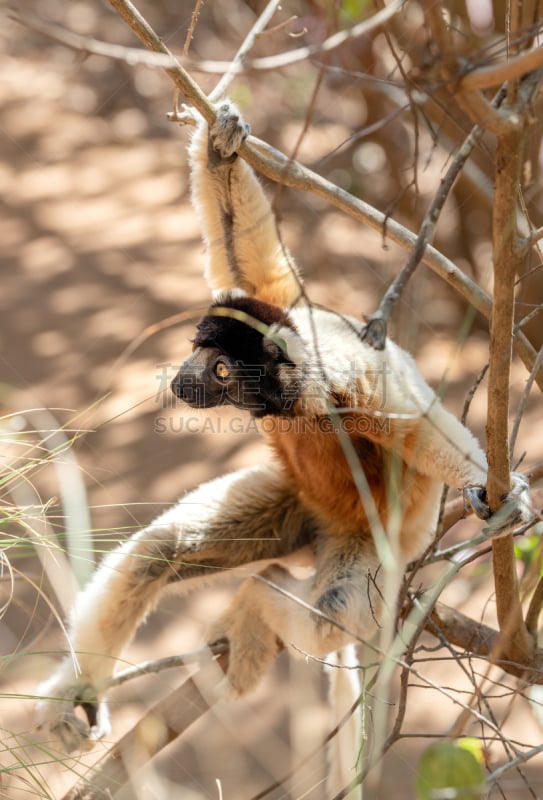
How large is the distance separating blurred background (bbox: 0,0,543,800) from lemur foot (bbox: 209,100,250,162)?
4.02ft

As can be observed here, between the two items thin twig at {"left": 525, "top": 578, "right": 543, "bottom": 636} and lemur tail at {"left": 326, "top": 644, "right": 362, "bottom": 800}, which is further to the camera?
lemur tail at {"left": 326, "top": 644, "right": 362, "bottom": 800}

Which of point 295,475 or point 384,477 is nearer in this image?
point 384,477

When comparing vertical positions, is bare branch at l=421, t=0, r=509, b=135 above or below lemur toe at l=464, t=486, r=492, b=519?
above

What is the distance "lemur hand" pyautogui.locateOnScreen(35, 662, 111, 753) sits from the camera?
3.38 m

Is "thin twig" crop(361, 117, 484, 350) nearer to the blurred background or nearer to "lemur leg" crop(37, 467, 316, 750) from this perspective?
"lemur leg" crop(37, 467, 316, 750)

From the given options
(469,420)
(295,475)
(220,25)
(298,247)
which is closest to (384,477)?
(295,475)

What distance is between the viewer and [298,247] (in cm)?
702

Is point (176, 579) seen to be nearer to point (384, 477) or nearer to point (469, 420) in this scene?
point (384, 477)

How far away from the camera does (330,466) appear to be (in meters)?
3.45

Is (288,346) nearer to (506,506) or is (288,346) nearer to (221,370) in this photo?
(221,370)

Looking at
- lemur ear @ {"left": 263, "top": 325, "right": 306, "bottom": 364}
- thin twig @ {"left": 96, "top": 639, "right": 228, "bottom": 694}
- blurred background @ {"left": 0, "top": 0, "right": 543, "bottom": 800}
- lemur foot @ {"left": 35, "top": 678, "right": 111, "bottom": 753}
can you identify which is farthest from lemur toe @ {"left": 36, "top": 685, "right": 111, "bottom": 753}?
lemur ear @ {"left": 263, "top": 325, "right": 306, "bottom": 364}

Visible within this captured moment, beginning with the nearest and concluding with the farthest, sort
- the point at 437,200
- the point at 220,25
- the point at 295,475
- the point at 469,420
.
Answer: the point at 437,200 → the point at 295,475 → the point at 469,420 → the point at 220,25

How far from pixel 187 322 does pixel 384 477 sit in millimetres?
3343

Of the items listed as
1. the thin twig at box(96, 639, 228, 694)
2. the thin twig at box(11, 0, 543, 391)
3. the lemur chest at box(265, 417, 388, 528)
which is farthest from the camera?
the lemur chest at box(265, 417, 388, 528)
